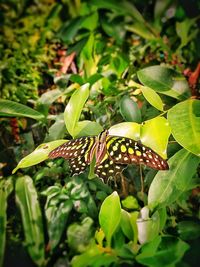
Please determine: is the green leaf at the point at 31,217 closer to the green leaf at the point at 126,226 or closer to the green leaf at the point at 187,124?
the green leaf at the point at 126,226

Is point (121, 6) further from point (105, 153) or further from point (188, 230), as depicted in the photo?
point (188, 230)

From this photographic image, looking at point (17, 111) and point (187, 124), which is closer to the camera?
point (187, 124)

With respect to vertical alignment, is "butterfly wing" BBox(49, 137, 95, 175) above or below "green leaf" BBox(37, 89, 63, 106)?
below

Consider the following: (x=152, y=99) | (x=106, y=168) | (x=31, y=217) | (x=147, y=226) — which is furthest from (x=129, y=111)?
(x=31, y=217)

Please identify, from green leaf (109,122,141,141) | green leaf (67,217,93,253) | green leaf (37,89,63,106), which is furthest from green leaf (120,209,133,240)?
green leaf (37,89,63,106)

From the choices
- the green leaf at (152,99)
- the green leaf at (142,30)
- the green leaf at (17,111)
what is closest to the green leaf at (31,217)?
the green leaf at (17,111)

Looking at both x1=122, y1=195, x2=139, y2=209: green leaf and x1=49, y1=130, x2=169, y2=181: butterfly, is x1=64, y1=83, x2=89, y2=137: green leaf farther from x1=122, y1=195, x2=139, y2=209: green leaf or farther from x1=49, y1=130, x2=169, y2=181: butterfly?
x1=122, y1=195, x2=139, y2=209: green leaf
